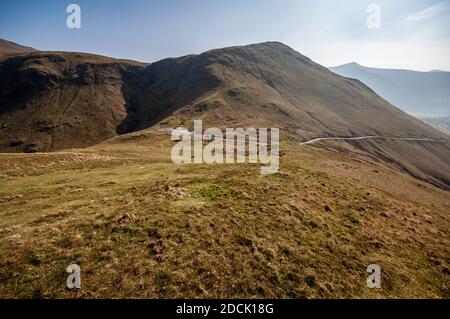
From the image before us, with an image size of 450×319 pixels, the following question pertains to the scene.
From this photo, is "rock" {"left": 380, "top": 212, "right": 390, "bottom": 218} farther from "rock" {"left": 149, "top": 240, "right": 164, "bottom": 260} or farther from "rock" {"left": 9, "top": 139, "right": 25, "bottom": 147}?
"rock" {"left": 9, "top": 139, "right": 25, "bottom": 147}

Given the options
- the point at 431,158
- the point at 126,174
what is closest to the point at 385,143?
the point at 431,158

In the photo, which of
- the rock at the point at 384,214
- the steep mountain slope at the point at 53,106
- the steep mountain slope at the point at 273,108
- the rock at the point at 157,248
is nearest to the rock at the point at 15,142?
the steep mountain slope at the point at 53,106

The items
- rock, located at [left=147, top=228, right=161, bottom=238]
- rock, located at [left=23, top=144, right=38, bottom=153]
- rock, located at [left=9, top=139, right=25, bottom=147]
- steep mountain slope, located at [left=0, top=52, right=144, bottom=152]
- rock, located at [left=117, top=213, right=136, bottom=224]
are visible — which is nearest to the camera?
rock, located at [left=147, top=228, right=161, bottom=238]

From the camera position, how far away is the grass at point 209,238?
14016mm

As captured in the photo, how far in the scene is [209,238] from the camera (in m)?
17.9

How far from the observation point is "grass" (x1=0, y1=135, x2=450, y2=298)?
14.0m

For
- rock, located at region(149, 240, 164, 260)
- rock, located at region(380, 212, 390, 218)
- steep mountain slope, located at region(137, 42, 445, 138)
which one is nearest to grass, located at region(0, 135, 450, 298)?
rock, located at region(149, 240, 164, 260)

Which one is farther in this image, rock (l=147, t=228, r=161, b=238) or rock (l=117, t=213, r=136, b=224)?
rock (l=117, t=213, r=136, b=224)

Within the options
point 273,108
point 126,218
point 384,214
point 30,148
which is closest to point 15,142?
point 30,148

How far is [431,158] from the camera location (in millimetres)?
133375

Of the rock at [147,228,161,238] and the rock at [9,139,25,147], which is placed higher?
the rock at [9,139,25,147]

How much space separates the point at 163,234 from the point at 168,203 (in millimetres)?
4735

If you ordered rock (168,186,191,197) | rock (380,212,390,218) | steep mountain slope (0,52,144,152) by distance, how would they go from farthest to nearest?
steep mountain slope (0,52,144,152) < rock (380,212,390,218) < rock (168,186,191,197)
